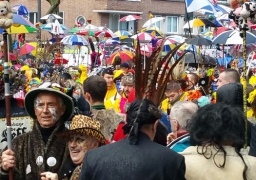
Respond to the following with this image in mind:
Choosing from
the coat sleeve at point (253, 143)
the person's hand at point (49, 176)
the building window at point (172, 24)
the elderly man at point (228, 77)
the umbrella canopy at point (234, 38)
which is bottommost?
the person's hand at point (49, 176)

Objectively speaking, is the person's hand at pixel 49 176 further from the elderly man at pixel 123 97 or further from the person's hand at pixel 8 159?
the elderly man at pixel 123 97

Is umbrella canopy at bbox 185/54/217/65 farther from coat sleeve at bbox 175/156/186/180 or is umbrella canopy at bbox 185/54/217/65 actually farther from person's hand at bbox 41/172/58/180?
coat sleeve at bbox 175/156/186/180

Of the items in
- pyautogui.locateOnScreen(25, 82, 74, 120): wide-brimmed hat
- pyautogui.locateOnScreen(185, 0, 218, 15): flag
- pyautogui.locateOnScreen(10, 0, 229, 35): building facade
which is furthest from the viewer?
pyautogui.locateOnScreen(10, 0, 229, 35): building facade

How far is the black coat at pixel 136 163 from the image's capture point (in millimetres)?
3303

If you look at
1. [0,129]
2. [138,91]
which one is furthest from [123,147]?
[0,129]

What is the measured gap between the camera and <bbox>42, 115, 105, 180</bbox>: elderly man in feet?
13.1

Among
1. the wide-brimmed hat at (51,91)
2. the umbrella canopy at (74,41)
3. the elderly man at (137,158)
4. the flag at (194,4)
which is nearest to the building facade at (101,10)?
the umbrella canopy at (74,41)

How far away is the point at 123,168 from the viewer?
10.9ft

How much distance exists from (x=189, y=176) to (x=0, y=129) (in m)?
2.09

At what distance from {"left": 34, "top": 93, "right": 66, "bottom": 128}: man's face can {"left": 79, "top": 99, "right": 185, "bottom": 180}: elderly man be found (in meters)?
0.92

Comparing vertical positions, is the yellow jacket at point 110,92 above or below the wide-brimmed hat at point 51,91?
below

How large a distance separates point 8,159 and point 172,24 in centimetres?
4113

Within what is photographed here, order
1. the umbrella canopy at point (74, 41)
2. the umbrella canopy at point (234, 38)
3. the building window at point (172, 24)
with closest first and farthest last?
the umbrella canopy at point (234, 38)
the umbrella canopy at point (74, 41)
the building window at point (172, 24)

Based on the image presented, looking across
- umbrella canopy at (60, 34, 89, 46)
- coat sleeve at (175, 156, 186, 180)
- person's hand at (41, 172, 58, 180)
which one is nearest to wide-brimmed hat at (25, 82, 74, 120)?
person's hand at (41, 172, 58, 180)
